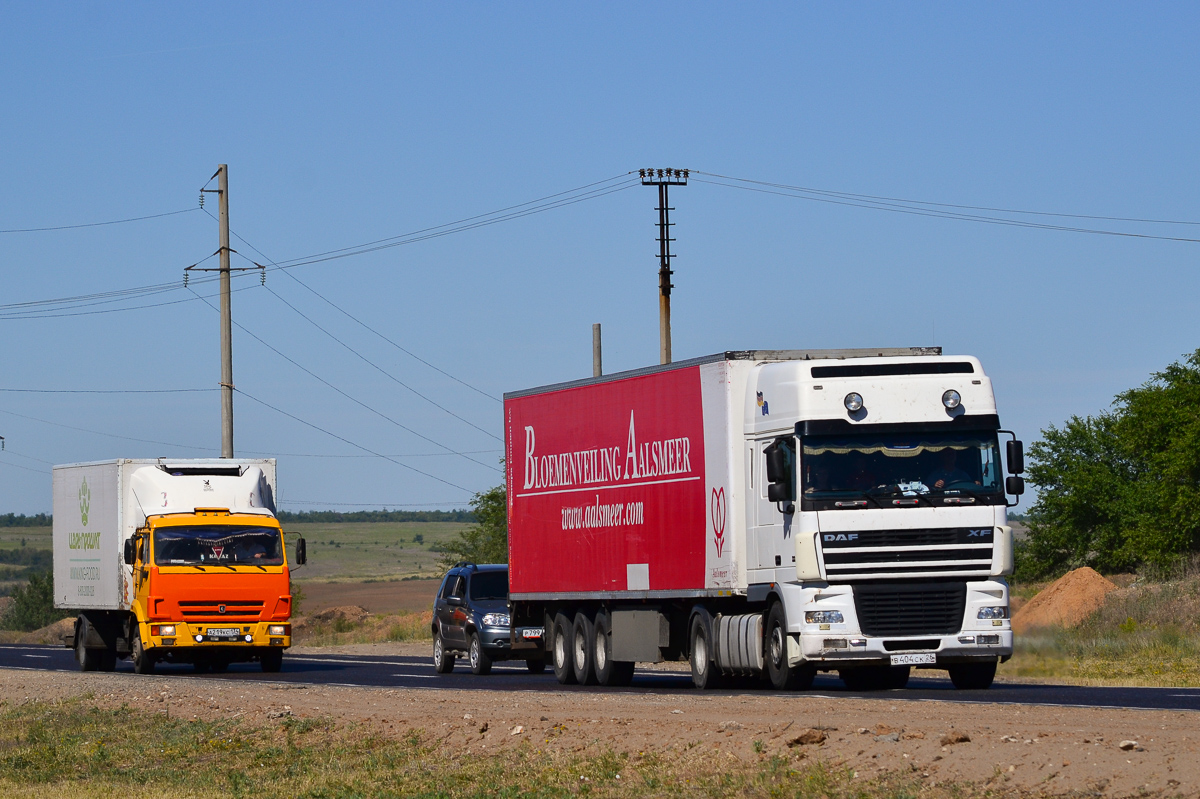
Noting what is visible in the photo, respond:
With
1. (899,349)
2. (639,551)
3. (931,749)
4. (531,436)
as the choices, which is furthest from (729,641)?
(931,749)

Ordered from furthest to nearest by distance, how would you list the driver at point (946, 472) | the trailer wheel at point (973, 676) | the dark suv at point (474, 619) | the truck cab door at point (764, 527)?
1. the dark suv at point (474, 619)
2. the trailer wheel at point (973, 676)
3. the truck cab door at point (764, 527)
4. the driver at point (946, 472)

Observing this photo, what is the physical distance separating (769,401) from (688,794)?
9.47 metres

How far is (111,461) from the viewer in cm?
3322

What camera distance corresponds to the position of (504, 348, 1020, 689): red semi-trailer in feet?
70.0

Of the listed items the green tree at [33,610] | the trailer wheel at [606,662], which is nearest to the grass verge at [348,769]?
the trailer wheel at [606,662]

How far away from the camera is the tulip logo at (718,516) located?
2317 cm

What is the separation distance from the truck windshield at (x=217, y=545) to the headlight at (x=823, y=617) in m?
14.0

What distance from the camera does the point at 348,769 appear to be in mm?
16312

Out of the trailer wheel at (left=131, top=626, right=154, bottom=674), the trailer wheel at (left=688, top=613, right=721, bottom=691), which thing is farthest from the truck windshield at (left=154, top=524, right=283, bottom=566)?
the trailer wheel at (left=688, top=613, right=721, bottom=691)

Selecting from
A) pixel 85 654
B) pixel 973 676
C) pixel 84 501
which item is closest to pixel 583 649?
pixel 973 676

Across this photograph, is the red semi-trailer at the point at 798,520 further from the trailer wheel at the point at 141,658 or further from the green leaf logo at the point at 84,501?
the green leaf logo at the point at 84,501

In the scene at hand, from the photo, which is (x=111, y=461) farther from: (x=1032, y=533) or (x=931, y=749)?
(x=1032, y=533)

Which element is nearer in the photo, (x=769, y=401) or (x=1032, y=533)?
(x=769, y=401)

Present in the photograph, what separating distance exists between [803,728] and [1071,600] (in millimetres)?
31052
